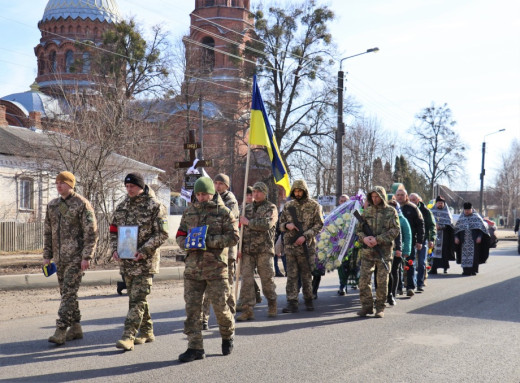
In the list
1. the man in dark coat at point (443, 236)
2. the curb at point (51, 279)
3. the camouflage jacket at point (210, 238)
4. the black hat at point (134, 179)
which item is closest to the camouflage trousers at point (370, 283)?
the camouflage jacket at point (210, 238)

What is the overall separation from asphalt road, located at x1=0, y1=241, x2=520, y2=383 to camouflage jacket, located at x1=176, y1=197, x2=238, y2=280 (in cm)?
94

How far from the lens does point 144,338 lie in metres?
6.94

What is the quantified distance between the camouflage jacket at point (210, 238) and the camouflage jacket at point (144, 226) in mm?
386

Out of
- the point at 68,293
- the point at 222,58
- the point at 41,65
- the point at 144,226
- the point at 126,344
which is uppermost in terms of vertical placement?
the point at 41,65

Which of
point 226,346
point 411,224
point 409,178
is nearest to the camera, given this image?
point 226,346

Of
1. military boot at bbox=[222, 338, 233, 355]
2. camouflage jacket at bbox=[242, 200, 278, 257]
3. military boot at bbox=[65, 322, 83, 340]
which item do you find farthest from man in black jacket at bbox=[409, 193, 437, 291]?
military boot at bbox=[65, 322, 83, 340]

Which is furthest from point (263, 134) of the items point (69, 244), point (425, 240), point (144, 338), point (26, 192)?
point (26, 192)

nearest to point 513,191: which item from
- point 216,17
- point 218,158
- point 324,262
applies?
point 216,17

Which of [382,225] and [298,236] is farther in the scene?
[298,236]

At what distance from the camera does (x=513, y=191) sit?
268 ft

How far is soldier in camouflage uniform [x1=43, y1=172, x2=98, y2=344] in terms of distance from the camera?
681cm

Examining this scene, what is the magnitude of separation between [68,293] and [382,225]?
15.2ft

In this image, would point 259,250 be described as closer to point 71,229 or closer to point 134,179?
point 134,179

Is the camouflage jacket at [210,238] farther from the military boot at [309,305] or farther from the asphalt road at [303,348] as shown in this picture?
the military boot at [309,305]
